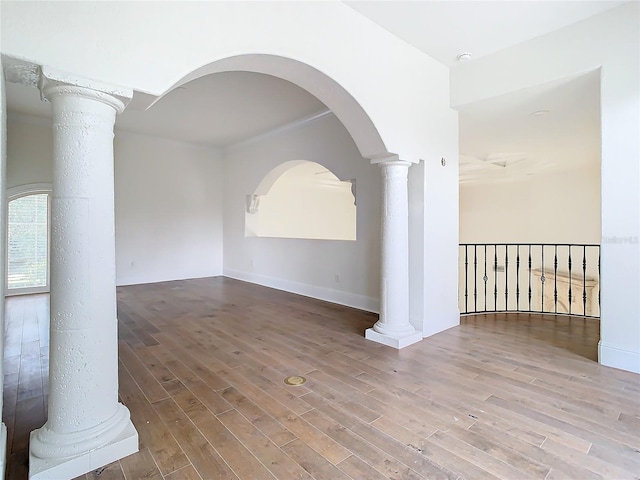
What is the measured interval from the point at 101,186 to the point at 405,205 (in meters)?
2.78

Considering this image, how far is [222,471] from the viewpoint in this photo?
5.74ft

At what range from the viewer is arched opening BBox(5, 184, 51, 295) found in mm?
6301

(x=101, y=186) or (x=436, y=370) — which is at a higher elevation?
(x=101, y=186)

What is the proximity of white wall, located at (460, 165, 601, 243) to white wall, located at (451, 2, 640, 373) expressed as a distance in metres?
5.85

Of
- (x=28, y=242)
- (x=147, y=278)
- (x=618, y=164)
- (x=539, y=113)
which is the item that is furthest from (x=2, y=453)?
(x=28, y=242)

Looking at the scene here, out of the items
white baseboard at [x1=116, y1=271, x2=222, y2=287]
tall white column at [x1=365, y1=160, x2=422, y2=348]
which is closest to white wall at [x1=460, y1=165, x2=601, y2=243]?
tall white column at [x1=365, y1=160, x2=422, y2=348]

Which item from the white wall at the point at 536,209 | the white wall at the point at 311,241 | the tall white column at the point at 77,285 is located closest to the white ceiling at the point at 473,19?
the white wall at the point at 311,241

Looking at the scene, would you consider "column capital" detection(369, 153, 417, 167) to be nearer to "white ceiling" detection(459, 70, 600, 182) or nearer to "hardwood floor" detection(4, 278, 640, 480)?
"white ceiling" detection(459, 70, 600, 182)

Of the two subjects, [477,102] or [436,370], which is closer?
[436,370]

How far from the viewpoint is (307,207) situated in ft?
34.7

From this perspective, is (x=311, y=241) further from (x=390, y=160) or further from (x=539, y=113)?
(x=539, y=113)

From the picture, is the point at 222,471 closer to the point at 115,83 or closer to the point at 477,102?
the point at 115,83

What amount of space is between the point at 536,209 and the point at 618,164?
6443mm

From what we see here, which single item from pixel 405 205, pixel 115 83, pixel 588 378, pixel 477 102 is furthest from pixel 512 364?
pixel 115 83
